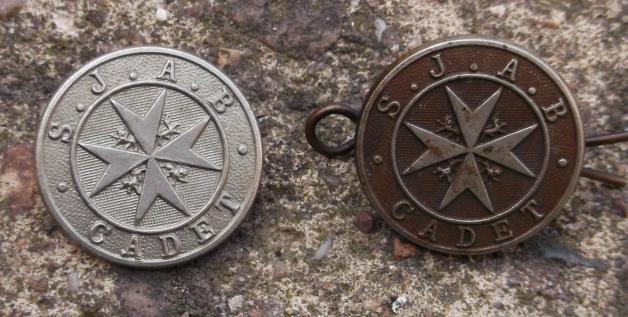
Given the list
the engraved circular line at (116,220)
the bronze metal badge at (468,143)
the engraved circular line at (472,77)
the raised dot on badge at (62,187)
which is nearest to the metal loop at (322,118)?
the bronze metal badge at (468,143)

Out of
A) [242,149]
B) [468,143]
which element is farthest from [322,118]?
[468,143]

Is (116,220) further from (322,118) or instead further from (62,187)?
(322,118)

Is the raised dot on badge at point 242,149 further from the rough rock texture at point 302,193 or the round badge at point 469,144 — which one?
the round badge at point 469,144

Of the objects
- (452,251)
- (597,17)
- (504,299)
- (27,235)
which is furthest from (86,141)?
(597,17)

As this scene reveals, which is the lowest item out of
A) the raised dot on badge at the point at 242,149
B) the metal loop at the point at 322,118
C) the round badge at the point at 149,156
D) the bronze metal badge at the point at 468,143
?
the round badge at the point at 149,156

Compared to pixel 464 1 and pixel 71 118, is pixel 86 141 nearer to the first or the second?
pixel 71 118

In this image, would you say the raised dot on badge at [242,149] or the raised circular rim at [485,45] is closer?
the raised circular rim at [485,45]

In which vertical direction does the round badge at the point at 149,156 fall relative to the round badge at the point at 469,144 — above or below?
below

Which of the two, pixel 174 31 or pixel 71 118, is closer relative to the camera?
pixel 71 118

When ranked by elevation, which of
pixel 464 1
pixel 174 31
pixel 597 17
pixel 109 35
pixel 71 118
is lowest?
pixel 71 118
